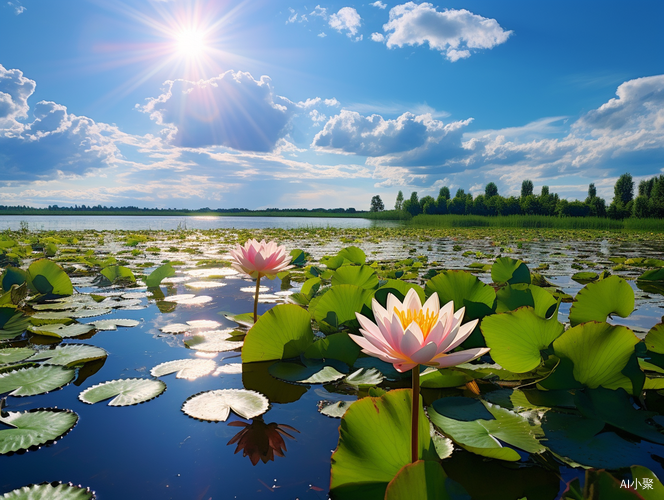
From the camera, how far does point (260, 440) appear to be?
1007 mm

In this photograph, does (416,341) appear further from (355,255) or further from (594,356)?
(355,255)

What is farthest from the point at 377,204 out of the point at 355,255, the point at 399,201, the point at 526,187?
the point at 355,255

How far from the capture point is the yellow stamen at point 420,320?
30.0 inches

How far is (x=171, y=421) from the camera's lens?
1093 mm

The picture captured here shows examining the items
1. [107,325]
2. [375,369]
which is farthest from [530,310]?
[107,325]

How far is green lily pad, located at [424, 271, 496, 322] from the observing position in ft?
5.19

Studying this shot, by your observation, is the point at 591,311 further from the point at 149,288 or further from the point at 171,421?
the point at 149,288

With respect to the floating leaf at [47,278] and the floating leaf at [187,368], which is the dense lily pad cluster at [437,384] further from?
the floating leaf at [47,278]

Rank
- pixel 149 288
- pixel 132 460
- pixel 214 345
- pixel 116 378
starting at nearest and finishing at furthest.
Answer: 1. pixel 132 460
2. pixel 116 378
3. pixel 214 345
4. pixel 149 288

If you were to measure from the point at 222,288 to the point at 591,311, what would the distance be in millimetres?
2794

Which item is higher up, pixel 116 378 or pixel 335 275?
pixel 335 275

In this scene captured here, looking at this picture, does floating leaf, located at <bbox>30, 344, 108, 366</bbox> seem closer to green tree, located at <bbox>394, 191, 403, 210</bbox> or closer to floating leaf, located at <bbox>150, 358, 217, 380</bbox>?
floating leaf, located at <bbox>150, 358, 217, 380</bbox>

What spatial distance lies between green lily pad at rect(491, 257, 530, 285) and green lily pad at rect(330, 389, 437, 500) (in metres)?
1.88

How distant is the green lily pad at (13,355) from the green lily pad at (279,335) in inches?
37.5
